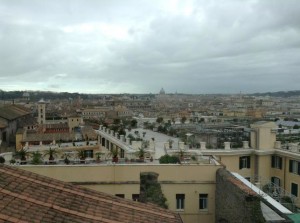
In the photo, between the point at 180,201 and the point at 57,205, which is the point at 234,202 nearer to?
the point at 180,201

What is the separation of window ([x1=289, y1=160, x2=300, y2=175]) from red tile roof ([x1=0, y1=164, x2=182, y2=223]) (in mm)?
20180

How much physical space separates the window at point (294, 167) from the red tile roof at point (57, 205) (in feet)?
66.2

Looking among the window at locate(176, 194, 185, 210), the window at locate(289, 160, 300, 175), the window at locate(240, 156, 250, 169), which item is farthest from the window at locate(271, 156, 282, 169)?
the window at locate(176, 194, 185, 210)

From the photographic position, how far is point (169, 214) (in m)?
8.97

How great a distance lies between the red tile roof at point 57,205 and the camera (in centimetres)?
676

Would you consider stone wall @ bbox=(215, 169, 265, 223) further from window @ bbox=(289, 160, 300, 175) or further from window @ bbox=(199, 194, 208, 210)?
window @ bbox=(289, 160, 300, 175)

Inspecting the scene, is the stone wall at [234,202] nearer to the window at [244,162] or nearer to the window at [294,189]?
the window at [244,162]

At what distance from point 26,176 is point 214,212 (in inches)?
525

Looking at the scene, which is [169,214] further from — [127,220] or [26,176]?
[26,176]

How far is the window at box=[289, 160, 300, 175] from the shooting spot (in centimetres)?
2696

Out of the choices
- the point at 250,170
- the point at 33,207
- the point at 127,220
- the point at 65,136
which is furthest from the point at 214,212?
the point at 65,136

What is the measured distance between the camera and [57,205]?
736 centimetres

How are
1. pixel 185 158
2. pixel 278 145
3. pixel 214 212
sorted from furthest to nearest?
pixel 278 145 < pixel 185 158 < pixel 214 212

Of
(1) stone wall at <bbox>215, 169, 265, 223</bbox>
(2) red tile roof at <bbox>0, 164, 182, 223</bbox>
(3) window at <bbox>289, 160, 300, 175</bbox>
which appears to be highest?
(2) red tile roof at <bbox>0, 164, 182, 223</bbox>
